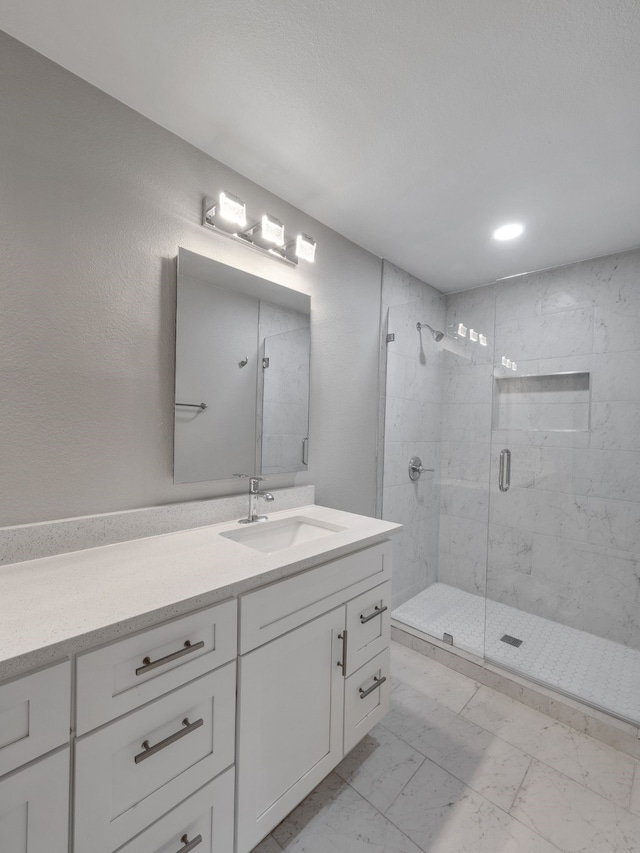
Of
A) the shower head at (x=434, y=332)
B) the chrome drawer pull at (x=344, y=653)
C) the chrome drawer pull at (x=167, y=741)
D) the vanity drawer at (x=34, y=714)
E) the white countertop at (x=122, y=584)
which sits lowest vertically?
the chrome drawer pull at (x=344, y=653)

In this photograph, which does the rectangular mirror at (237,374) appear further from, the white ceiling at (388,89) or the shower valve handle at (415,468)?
the shower valve handle at (415,468)

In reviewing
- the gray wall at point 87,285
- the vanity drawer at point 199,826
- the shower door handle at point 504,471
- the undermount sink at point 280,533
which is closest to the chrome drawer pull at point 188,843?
the vanity drawer at point 199,826

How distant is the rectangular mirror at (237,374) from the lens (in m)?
1.52

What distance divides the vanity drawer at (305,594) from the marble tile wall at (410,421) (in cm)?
109

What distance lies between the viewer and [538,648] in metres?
2.25

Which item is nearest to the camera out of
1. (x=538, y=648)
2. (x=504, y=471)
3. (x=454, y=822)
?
(x=454, y=822)

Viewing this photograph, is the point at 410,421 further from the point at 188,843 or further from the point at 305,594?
the point at 188,843

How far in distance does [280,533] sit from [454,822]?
3.75 ft

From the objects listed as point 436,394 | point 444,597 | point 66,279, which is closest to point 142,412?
point 66,279

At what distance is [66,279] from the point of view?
1.23 metres

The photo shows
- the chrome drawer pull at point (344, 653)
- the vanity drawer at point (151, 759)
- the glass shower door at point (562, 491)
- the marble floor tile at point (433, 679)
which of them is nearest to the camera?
the vanity drawer at point (151, 759)

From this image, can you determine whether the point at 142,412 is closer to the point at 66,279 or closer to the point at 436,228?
the point at 66,279

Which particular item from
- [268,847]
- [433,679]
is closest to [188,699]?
[268,847]

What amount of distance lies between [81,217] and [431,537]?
2.84 m
